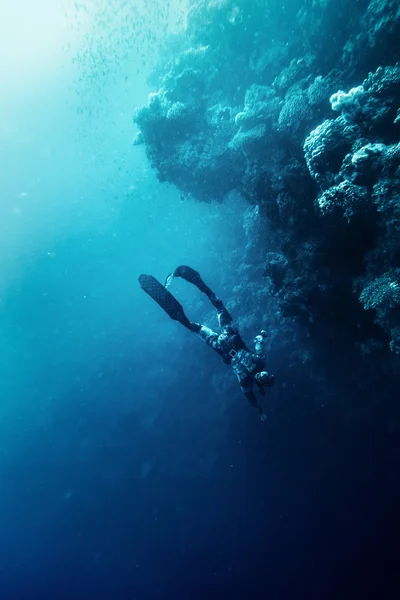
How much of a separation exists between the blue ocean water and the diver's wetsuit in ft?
10.4

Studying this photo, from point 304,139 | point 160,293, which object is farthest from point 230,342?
point 304,139

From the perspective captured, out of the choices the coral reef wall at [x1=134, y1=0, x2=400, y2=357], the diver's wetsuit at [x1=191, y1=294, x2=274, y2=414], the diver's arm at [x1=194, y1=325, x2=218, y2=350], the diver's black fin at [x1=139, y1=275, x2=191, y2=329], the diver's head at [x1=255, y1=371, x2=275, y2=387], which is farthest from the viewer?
the diver's arm at [x1=194, y1=325, x2=218, y2=350]

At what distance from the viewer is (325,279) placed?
22.3ft

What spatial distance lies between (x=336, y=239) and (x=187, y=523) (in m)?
11.0

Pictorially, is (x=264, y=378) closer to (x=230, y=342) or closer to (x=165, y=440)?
(x=230, y=342)

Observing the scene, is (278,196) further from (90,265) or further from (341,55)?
(90,265)

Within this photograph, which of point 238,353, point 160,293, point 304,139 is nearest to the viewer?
point 160,293

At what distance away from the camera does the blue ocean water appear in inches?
307

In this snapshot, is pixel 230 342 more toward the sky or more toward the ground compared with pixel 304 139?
more toward the ground

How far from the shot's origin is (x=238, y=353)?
6.64 meters

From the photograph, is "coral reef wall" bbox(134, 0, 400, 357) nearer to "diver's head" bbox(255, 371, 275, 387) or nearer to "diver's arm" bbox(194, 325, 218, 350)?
"diver's head" bbox(255, 371, 275, 387)

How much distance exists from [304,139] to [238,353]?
670 centimetres

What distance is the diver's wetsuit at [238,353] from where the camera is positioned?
6385mm

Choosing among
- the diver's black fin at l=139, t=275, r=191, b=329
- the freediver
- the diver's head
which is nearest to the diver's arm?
the freediver
